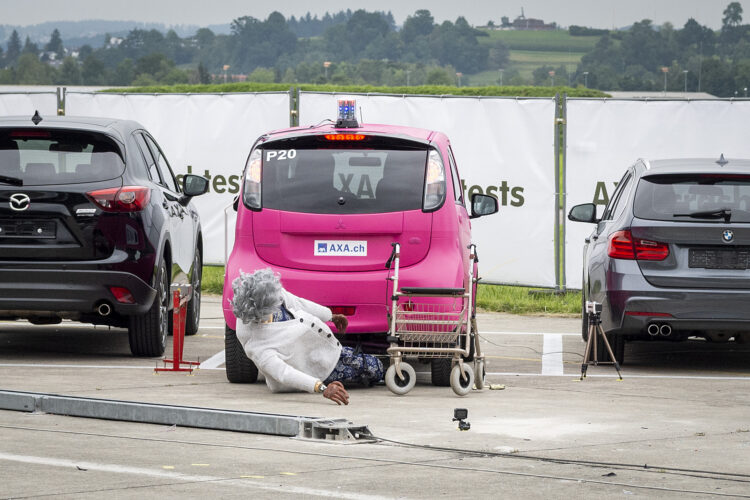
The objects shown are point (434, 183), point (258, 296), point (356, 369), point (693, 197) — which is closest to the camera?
point (258, 296)

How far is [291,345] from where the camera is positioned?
30.7 feet

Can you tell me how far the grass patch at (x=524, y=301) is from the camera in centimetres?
1653

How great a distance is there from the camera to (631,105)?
1672cm

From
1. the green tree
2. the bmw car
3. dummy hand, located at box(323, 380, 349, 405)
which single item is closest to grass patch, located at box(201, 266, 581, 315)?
the bmw car

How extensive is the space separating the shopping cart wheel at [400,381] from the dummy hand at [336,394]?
704 mm

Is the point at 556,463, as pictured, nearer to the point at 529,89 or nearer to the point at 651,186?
the point at 651,186

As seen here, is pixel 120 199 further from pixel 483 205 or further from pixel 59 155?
pixel 483 205

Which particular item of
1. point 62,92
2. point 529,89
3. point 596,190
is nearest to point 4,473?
point 596,190

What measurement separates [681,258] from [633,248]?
36cm

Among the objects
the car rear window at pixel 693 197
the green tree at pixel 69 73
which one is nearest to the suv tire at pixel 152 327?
the car rear window at pixel 693 197

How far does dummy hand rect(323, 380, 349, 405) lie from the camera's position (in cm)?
873

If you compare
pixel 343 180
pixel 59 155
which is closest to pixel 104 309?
pixel 59 155

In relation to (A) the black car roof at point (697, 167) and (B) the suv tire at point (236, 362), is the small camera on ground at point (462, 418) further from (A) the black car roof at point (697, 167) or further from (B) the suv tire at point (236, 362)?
(A) the black car roof at point (697, 167)

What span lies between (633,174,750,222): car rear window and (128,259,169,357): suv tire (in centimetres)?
373
